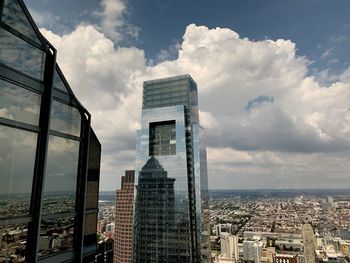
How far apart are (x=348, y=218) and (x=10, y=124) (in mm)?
107958

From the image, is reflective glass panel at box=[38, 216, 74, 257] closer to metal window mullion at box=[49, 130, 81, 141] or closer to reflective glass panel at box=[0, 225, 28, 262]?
reflective glass panel at box=[0, 225, 28, 262]

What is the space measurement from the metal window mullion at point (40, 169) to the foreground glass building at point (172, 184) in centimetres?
4452

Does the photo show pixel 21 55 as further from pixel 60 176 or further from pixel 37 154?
pixel 60 176

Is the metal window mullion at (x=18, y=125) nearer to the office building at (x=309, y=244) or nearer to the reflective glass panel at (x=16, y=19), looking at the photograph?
the reflective glass panel at (x=16, y=19)

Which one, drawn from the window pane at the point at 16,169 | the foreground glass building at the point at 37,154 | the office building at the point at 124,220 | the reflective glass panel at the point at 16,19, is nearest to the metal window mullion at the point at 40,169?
the foreground glass building at the point at 37,154

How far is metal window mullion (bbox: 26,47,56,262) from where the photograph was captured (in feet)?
18.0

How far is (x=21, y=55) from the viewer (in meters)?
5.61

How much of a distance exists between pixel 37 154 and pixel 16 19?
280cm

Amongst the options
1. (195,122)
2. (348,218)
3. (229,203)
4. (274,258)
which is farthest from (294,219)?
(195,122)

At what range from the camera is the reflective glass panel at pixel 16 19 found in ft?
17.4

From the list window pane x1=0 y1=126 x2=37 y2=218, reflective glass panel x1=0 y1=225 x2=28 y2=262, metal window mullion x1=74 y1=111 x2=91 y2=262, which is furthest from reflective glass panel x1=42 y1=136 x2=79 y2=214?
reflective glass panel x1=0 y1=225 x2=28 y2=262

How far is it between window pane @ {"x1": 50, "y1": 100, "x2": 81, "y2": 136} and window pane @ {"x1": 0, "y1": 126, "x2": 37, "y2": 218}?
740 mm

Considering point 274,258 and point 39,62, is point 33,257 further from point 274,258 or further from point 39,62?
point 274,258

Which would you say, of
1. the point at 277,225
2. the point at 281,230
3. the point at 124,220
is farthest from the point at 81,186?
the point at 277,225
